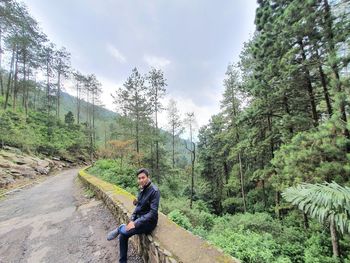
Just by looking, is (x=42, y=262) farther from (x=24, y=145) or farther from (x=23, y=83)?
(x=23, y=83)

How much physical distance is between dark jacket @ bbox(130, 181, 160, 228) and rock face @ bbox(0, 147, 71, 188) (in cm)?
1442

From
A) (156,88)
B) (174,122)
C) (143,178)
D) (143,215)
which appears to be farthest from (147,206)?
(174,122)

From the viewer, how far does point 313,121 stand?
29.8 ft

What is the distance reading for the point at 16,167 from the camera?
53.6ft

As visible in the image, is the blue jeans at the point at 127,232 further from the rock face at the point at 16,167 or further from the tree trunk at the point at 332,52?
the rock face at the point at 16,167

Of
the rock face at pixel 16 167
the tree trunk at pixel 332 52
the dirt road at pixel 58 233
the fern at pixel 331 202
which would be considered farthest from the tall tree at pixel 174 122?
the fern at pixel 331 202

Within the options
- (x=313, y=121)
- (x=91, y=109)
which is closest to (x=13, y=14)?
(x=313, y=121)

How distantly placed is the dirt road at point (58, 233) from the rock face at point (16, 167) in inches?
276

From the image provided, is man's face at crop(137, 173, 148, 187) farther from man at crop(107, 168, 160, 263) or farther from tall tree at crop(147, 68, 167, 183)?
tall tree at crop(147, 68, 167, 183)

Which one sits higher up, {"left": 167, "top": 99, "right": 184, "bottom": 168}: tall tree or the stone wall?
{"left": 167, "top": 99, "right": 184, "bottom": 168}: tall tree

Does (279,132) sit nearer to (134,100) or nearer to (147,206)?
(147,206)

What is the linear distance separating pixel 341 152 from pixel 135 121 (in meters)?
16.7

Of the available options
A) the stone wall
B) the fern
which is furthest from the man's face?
the fern

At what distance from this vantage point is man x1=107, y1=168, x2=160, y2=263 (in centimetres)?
329
